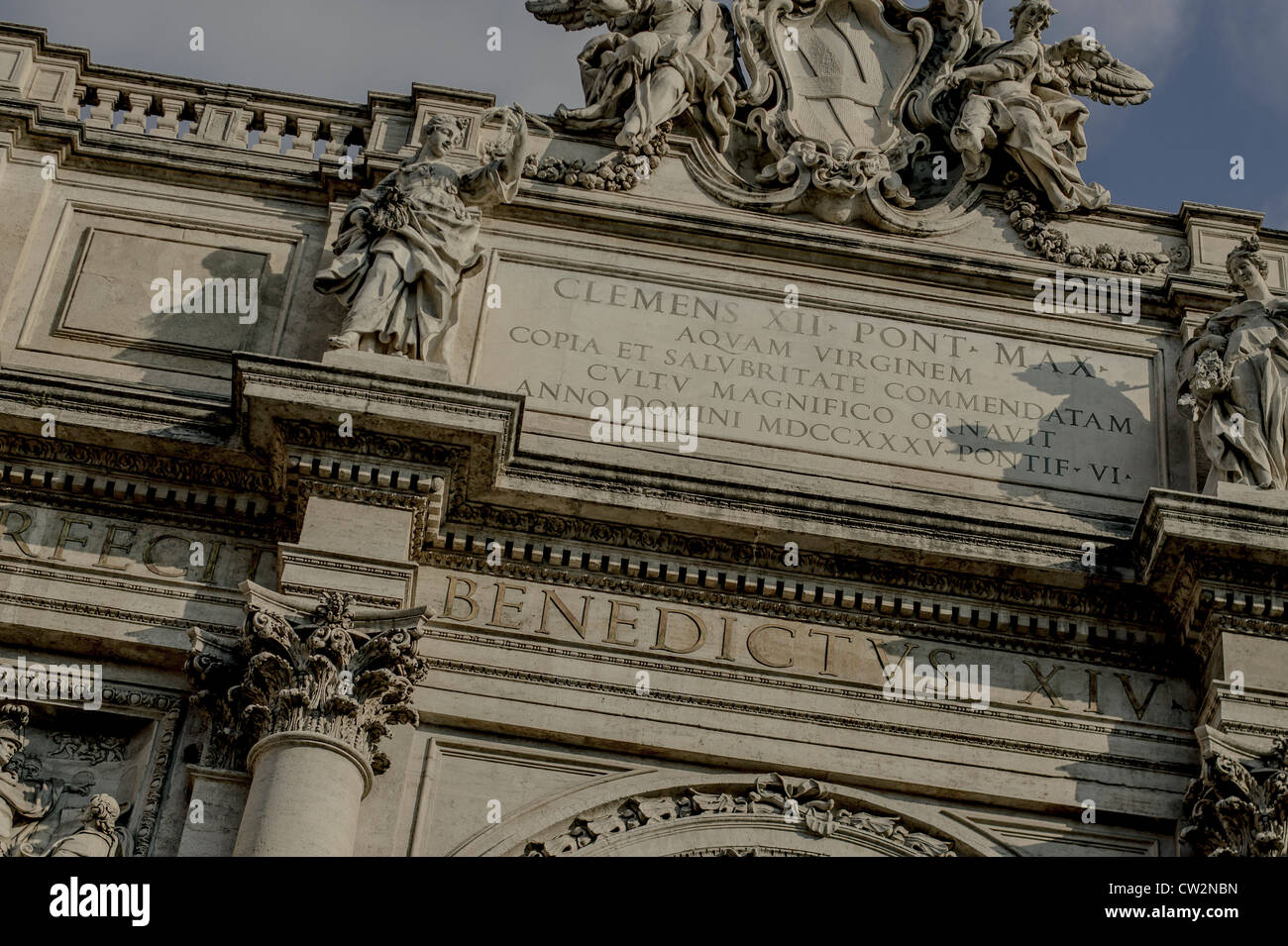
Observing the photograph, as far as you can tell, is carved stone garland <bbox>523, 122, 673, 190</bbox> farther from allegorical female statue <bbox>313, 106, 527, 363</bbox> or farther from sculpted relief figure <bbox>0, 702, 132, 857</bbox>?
sculpted relief figure <bbox>0, 702, 132, 857</bbox>

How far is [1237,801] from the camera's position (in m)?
14.7

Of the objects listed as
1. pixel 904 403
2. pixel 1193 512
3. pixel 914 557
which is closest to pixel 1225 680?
pixel 1193 512

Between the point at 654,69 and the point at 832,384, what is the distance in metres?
3.08

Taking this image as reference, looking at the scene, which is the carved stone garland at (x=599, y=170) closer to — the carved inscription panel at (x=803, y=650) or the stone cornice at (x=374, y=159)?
the stone cornice at (x=374, y=159)

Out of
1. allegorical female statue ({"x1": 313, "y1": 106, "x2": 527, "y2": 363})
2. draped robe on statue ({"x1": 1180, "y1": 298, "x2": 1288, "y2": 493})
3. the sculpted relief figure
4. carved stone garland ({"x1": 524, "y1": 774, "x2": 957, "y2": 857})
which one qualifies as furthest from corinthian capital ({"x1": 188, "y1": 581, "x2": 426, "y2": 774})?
draped robe on statue ({"x1": 1180, "y1": 298, "x2": 1288, "y2": 493})

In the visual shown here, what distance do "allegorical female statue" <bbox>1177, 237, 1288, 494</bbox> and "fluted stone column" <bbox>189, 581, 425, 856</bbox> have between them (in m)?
5.80

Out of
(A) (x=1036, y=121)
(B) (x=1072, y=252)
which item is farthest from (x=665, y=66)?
(B) (x=1072, y=252)

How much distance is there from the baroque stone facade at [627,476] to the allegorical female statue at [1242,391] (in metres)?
0.04

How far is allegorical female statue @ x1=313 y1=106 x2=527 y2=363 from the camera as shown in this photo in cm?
1662

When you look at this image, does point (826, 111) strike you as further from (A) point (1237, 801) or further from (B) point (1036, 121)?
(A) point (1237, 801)
